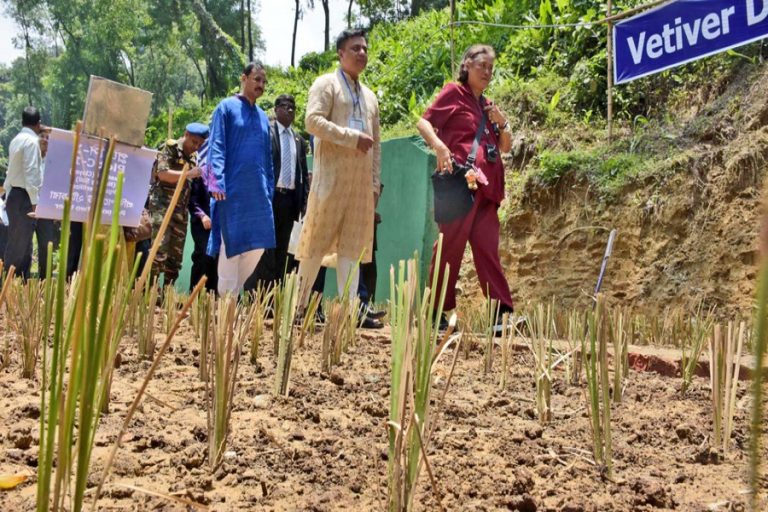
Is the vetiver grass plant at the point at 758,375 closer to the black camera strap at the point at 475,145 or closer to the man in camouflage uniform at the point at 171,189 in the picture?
the black camera strap at the point at 475,145

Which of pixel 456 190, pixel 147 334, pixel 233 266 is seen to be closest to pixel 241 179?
pixel 233 266

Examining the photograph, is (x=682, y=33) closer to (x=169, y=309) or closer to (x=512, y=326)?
(x=512, y=326)

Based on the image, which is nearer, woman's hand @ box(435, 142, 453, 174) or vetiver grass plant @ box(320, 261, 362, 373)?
vetiver grass plant @ box(320, 261, 362, 373)

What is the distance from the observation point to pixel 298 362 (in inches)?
96.0

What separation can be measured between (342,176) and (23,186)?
10.4ft

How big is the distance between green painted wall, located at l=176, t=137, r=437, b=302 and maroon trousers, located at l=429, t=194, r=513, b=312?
8.36ft

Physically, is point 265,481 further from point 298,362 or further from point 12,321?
point 12,321

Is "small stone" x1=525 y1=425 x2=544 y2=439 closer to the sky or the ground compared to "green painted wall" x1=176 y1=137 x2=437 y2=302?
closer to the ground

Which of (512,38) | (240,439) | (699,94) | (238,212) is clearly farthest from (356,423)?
(512,38)

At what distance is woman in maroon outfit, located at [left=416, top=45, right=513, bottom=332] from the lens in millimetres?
3867

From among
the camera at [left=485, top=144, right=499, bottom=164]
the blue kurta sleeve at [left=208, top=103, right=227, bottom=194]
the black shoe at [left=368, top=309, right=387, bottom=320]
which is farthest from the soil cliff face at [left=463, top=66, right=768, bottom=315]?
the blue kurta sleeve at [left=208, top=103, right=227, bottom=194]

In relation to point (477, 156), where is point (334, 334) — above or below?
below

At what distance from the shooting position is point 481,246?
3893mm

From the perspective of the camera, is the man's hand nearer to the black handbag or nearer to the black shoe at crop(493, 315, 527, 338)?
the black handbag
